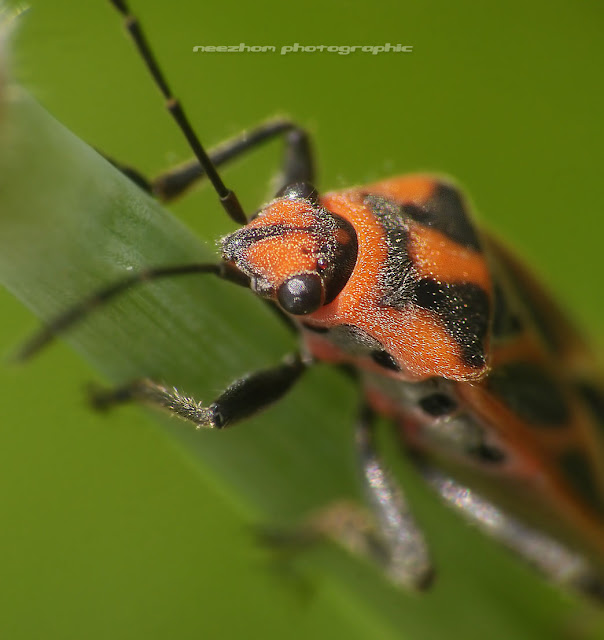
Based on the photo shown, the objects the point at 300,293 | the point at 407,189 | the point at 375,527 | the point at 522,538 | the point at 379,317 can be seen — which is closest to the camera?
the point at 300,293

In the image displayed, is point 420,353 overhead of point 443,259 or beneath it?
beneath

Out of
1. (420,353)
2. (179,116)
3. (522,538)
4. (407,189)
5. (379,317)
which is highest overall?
(179,116)

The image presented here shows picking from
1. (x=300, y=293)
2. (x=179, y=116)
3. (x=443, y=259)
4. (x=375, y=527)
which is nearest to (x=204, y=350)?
(x=300, y=293)

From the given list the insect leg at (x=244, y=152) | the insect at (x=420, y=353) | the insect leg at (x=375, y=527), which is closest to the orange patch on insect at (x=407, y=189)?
the insect at (x=420, y=353)

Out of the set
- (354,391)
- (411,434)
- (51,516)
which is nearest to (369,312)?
(354,391)

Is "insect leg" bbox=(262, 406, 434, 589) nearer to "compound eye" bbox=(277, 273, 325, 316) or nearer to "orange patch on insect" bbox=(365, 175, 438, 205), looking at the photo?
"compound eye" bbox=(277, 273, 325, 316)

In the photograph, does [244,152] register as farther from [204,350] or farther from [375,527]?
[375,527]
